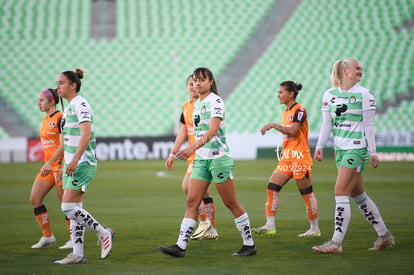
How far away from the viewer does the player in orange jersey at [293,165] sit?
8.82 metres

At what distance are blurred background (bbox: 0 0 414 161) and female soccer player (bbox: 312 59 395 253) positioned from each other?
25420 millimetres

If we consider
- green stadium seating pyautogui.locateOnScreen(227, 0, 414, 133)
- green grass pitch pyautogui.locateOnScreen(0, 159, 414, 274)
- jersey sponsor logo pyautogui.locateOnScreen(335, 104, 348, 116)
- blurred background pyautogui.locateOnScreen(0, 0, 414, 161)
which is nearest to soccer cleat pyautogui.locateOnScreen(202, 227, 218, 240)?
green grass pitch pyautogui.locateOnScreen(0, 159, 414, 274)

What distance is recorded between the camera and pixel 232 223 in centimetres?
1030

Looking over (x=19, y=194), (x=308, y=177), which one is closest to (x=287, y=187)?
(x=19, y=194)

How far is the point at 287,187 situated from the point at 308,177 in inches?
342

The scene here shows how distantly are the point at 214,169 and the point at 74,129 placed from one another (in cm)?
160

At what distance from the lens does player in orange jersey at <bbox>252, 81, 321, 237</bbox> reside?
882cm

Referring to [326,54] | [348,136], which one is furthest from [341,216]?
[326,54]

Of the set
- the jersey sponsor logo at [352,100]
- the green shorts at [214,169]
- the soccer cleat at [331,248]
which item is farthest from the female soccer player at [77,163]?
the jersey sponsor logo at [352,100]

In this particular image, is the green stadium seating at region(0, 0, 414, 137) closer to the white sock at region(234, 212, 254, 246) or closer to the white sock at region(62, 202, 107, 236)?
the white sock at region(234, 212, 254, 246)

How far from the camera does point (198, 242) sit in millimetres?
8438

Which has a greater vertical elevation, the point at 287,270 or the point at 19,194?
the point at 287,270

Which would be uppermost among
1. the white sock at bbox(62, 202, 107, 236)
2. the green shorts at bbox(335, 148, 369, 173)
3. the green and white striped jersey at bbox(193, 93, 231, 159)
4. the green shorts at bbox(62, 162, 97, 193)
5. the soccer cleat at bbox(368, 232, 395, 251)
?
the green and white striped jersey at bbox(193, 93, 231, 159)

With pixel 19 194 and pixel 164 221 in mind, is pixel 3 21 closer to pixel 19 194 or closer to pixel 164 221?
pixel 19 194
